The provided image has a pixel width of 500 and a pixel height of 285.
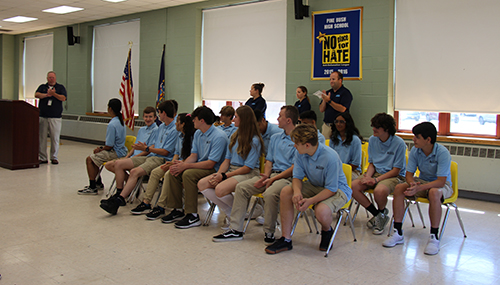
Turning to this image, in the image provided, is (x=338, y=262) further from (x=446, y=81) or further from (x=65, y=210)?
(x=446, y=81)

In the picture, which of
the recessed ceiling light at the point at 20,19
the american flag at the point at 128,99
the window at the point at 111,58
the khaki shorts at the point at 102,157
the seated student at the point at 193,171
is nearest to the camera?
the seated student at the point at 193,171

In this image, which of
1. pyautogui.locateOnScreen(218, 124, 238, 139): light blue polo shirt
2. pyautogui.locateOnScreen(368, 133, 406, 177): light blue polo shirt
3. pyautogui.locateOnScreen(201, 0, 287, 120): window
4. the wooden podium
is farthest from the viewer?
pyautogui.locateOnScreen(201, 0, 287, 120): window


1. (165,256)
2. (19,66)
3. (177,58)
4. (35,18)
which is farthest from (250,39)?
(19,66)

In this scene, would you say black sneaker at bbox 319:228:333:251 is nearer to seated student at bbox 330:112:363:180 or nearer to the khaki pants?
the khaki pants

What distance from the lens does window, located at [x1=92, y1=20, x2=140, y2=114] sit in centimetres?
1006

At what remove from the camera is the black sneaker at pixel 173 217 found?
417 cm

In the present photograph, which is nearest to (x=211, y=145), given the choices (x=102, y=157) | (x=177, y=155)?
(x=177, y=155)

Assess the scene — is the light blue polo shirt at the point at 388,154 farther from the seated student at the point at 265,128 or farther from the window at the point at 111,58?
the window at the point at 111,58

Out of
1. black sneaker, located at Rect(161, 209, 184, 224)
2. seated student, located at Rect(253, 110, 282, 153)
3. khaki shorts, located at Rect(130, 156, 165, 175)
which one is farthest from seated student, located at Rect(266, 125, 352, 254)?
khaki shorts, located at Rect(130, 156, 165, 175)

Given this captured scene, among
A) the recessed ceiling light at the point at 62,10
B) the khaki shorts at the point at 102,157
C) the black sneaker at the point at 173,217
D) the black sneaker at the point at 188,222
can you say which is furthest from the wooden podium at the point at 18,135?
the black sneaker at the point at 188,222

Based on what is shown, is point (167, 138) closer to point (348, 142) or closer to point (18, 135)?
point (348, 142)

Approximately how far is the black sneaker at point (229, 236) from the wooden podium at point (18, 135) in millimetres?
4810

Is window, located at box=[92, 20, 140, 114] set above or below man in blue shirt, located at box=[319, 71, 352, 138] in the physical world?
above

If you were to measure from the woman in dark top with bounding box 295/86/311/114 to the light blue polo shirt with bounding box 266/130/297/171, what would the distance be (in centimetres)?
281
